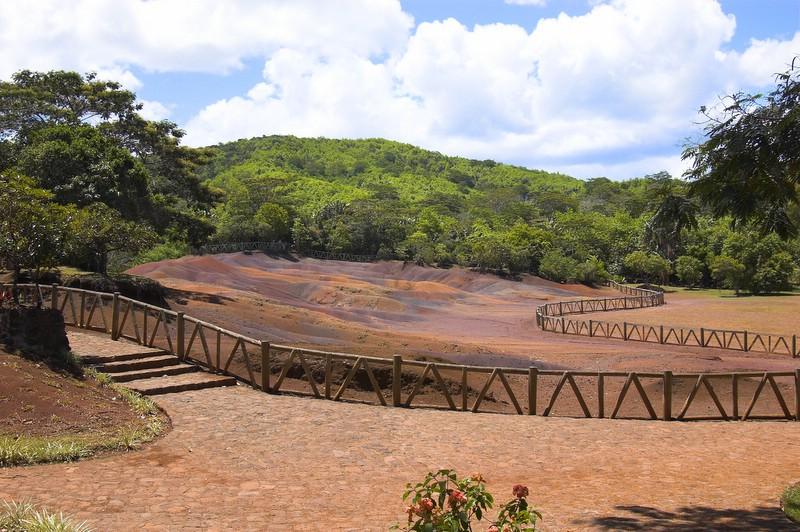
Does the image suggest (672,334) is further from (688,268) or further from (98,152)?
(688,268)

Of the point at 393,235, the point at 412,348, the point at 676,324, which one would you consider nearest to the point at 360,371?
the point at 412,348

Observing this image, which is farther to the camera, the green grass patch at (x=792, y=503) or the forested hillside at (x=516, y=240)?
the forested hillside at (x=516, y=240)

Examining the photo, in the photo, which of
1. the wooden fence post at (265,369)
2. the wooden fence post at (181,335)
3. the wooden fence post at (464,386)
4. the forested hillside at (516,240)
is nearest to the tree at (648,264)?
the forested hillside at (516,240)

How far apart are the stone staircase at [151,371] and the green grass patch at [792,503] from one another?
448 inches

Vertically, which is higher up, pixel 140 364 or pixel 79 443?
pixel 140 364

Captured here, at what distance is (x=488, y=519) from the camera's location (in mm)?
8031

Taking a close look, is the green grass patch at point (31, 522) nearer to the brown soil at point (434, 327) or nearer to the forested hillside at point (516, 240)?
the brown soil at point (434, 327)

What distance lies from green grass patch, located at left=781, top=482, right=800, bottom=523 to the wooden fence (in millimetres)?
6659

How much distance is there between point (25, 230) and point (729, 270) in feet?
236

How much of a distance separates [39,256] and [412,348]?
14.2m

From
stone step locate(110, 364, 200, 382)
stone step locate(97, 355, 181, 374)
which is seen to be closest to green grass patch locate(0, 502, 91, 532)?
stone step locate(110, 364, 200, 382)

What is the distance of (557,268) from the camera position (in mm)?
78625

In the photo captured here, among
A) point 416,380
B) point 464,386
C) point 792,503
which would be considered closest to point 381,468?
point 464,386

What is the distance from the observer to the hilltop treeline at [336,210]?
33.5 ft
